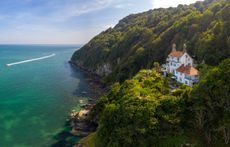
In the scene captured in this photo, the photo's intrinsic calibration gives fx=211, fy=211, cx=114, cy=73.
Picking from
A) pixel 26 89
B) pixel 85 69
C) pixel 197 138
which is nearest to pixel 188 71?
pixel 197 138

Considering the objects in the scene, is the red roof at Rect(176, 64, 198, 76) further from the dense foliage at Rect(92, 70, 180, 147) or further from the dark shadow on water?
the dark shadow on water

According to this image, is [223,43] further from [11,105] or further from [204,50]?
[11,105]

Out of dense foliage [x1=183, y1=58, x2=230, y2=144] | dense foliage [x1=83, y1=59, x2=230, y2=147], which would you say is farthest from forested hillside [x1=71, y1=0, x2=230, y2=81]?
dense foliage [x1=83, y1=59, x2=230, y2=147]

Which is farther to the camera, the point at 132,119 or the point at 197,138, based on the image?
the point at 132,119

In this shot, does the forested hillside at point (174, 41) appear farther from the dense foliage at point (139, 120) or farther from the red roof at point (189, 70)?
the dense foliage at point (139, 120)

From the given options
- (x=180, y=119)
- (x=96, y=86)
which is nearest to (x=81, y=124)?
(x=180, y=119)
